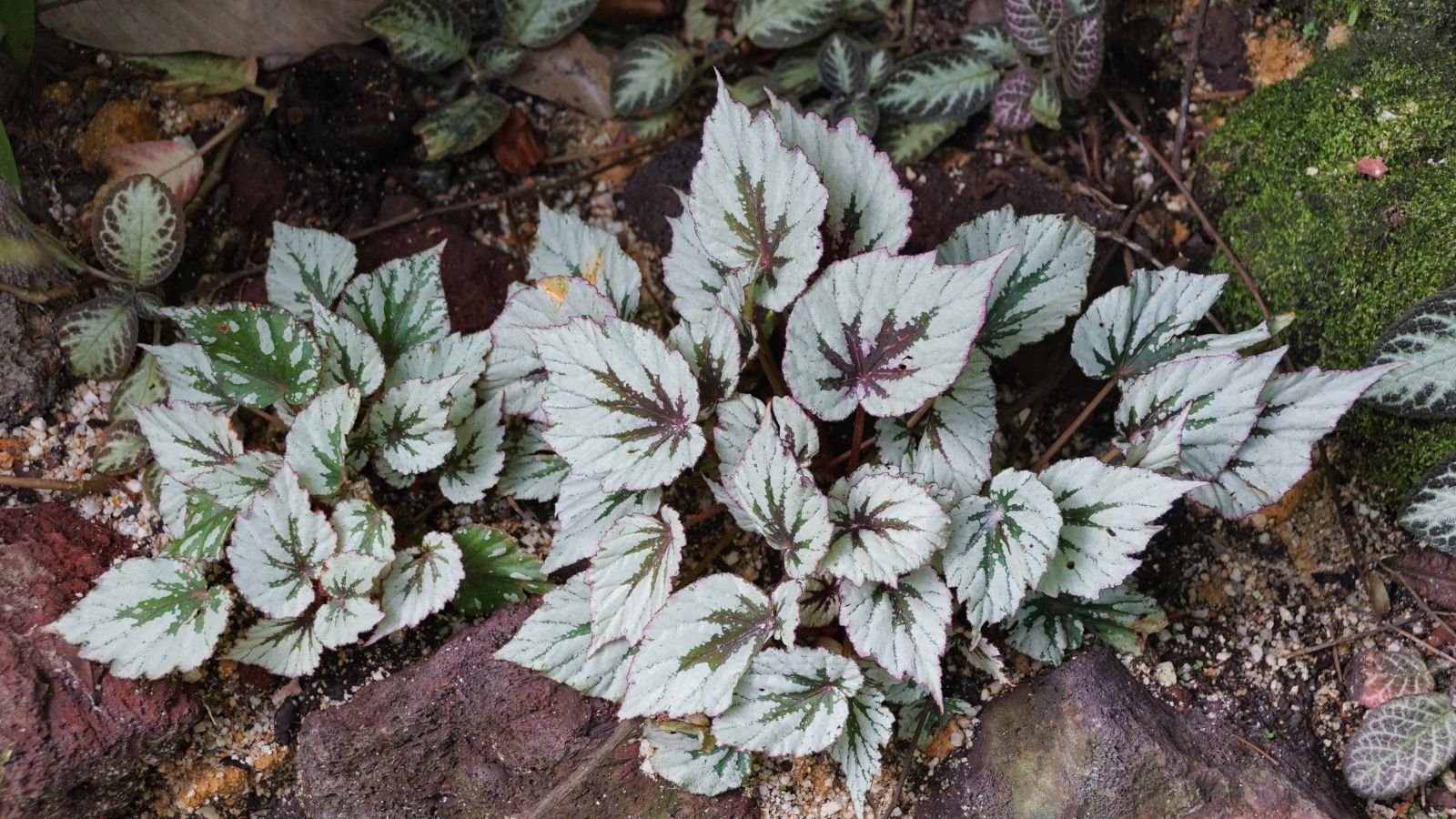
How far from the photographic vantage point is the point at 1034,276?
6.04ft

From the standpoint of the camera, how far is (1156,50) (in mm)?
2268

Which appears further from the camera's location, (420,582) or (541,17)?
(541,17)

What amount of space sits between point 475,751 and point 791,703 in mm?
583

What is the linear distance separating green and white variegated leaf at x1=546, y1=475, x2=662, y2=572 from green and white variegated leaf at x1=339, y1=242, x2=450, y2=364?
437mm

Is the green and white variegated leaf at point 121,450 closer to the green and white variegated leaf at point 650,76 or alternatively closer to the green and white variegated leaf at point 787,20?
the green and white variegated leaf at point 650,76

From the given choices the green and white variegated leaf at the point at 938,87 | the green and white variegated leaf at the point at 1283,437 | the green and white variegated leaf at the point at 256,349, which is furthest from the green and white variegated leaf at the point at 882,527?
the green and white variegated leaf at the point at 256,349

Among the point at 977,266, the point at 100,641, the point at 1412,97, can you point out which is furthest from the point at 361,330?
the point at 1412,97

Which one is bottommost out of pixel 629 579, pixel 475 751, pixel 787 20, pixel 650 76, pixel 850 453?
pixel 475 751

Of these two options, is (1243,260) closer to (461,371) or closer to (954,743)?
(954,743)

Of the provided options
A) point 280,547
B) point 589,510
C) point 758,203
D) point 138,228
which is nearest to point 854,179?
point 758,203

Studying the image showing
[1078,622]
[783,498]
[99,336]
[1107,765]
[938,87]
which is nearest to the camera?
[783,498]

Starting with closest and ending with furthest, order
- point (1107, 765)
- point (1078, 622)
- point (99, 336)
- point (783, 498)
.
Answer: point (783, 498), point (1107, 765), point (1078, 622), point (99, 336)

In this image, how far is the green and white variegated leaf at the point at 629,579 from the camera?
171cm

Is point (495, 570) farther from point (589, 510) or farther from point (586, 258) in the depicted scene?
point (586, 258)
